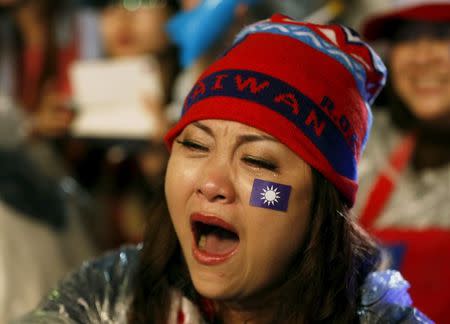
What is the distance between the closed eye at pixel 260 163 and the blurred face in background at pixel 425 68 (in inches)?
46.5

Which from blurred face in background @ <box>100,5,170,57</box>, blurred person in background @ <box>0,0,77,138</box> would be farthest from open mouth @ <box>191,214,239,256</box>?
blurred person in background @ <box>0,0,77,138</box>

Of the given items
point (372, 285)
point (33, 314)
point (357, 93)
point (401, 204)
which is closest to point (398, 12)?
point (401, 204)

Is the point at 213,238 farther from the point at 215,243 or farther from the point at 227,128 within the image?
the point at 227,128

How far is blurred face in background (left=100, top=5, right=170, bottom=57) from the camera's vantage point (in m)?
3.19

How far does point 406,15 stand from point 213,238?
134 centimetres

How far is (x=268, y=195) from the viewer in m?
1.35

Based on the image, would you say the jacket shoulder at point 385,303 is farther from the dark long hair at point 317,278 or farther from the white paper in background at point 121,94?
the white paper in background at point 121,94

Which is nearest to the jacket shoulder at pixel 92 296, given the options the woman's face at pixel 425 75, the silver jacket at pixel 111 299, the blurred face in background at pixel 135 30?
the silver jacket at pixel 111 299

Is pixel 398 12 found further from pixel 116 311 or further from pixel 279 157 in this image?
pixel 116 311

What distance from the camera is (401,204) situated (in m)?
2.42

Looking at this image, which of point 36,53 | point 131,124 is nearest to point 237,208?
point 131,124

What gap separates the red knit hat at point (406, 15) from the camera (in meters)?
2.34

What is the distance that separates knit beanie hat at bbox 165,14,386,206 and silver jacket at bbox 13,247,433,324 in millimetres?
210

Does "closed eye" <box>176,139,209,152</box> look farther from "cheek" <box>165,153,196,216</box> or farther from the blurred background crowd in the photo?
the blurred background crowd
